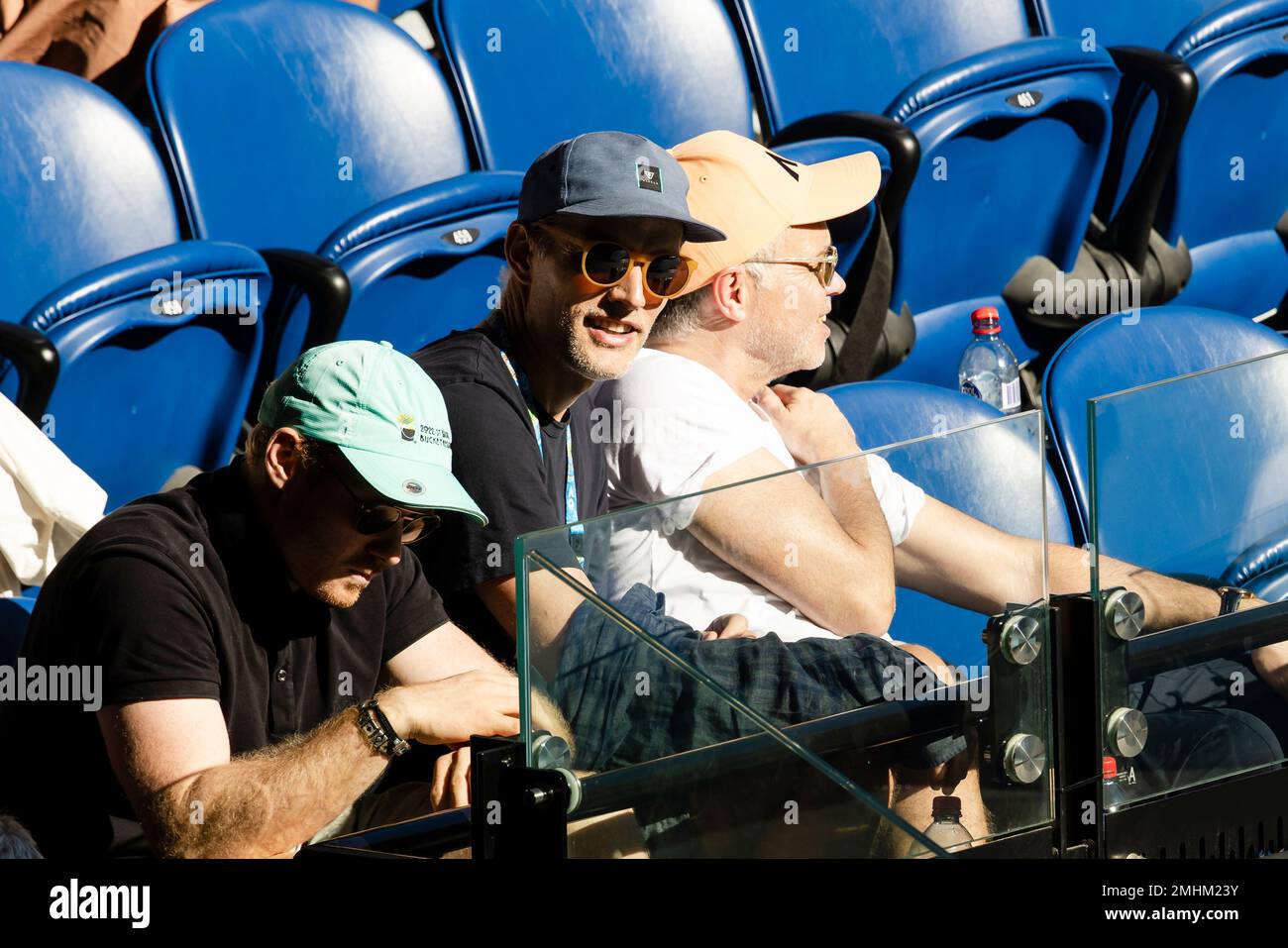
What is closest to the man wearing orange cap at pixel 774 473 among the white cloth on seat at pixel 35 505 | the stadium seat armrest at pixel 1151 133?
the white cloth on seat at pixel 35 505

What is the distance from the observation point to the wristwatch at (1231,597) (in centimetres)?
135

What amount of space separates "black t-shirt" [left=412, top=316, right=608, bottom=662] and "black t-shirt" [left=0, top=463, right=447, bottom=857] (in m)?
0.18

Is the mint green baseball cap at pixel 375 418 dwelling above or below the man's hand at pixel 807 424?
below

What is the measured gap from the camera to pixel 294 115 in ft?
8.52

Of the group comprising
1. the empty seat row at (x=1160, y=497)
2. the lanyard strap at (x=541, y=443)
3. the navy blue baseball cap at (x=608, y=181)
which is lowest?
the empty seat row at (x=1160, y=497)

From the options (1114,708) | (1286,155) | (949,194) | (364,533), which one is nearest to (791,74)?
(949,194)

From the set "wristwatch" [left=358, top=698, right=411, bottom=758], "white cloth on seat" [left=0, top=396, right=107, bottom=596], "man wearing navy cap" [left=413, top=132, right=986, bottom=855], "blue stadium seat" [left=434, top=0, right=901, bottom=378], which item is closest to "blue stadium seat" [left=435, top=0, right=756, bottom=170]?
"blue stadium seat" [left=434, top=0, right=901, bottom=378]

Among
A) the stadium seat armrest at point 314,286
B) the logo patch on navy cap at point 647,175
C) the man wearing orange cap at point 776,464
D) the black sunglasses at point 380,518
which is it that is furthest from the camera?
the stadium seat armrest at point 314,286

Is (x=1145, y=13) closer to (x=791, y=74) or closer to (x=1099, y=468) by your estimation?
(x=791, y=74)

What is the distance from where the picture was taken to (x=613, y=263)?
1.85m

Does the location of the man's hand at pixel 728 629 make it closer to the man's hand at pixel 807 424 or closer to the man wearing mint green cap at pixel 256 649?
the man wearing mint green cap at pixel 256 649

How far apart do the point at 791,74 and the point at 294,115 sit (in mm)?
986

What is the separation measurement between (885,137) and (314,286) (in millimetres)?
991

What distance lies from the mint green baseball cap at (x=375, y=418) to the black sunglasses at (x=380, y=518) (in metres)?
0.02
